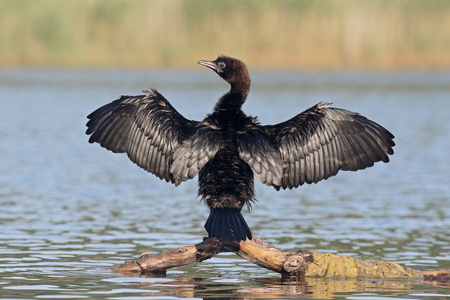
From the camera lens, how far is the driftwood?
793cm

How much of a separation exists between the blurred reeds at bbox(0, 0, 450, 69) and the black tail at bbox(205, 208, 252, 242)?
1299 inches

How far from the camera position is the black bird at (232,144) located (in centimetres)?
772

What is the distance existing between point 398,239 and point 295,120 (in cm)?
314

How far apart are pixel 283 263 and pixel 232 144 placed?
1080mm

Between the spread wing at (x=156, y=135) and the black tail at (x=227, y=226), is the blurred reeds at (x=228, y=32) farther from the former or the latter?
the black tail at (x=227, y=226)

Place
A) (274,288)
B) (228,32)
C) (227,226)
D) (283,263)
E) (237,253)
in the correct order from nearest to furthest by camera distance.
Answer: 1. (227,226)
2. (274,288)
3. (237,253)
4. (283,263)
5. (228,32)

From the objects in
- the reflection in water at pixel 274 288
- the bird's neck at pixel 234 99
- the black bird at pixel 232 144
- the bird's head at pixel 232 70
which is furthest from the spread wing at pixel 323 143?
the reflection in water at pixel 274 288

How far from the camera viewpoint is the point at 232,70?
8.32 m

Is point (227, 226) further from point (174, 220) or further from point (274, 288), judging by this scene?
point (174, 220)

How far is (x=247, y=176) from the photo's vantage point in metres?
7.84

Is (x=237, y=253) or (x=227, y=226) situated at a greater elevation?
(x=227, y=226)

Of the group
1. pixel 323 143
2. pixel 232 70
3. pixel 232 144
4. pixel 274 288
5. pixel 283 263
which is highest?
pixel 232 70

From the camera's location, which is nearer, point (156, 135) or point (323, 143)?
point (156, 135)

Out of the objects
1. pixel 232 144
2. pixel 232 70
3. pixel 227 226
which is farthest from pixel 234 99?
pixel 227 226
